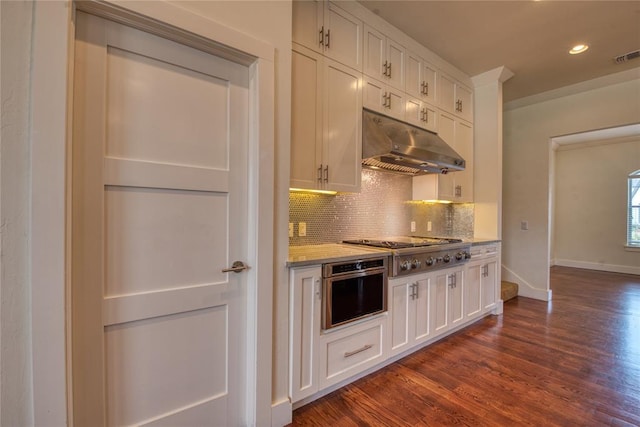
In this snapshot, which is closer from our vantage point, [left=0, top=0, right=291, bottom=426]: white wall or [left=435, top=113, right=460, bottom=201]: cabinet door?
[left=0, top=0, right=291, bottom=426]: white wall

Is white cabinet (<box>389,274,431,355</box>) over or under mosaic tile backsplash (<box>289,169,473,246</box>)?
under

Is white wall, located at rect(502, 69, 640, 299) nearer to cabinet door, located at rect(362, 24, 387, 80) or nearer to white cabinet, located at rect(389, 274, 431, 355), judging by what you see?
white cabinet, located at rect(389, 274, 431, 355)

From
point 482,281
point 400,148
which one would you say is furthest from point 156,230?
point 482,281

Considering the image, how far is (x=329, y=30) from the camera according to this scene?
88.7 inches

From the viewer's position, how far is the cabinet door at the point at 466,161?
3.56m

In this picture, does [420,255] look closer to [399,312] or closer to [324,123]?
[399,312]

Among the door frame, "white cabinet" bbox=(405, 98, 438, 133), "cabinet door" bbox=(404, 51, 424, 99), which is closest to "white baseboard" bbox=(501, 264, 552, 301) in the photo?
"white cabinet" bbox=(405, 98, 438, 133)

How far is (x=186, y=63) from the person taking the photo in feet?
4.90

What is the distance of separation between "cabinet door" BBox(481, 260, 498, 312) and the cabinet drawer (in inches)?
72.2

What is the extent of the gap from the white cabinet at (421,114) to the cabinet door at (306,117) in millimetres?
1153

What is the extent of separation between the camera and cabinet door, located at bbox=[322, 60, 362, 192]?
2.26 metres

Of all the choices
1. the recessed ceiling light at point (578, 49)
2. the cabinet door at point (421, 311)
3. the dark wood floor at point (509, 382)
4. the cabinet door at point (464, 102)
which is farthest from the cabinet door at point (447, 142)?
the dark wood floor at point (509, 382)

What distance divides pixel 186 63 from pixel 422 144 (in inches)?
82.0

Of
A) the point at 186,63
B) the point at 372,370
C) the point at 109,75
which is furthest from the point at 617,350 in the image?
the point at 109,75
